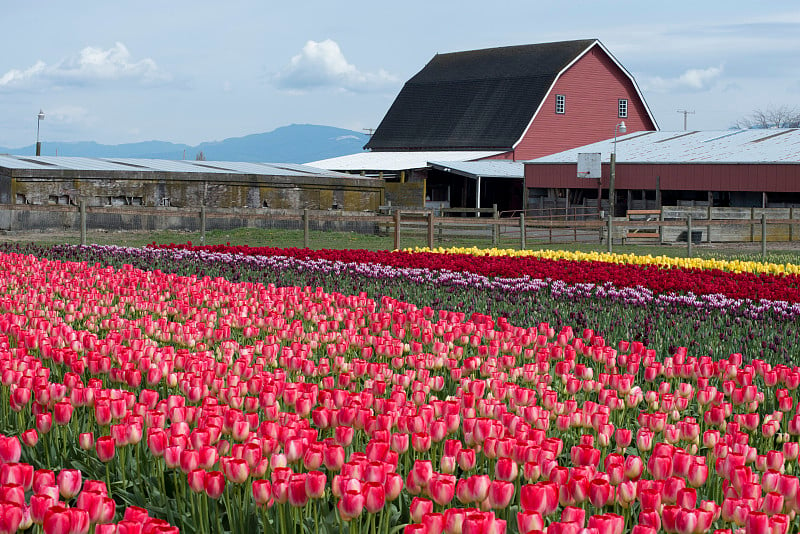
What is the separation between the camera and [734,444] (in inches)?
196

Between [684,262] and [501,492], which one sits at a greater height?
[684,262]

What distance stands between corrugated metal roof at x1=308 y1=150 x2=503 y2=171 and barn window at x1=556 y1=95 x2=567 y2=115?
4.76 metres

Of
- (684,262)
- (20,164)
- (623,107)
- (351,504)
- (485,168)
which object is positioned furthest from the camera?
(623,107)

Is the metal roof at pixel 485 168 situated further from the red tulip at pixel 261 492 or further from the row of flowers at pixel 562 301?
the red tulip at pixel 261 492

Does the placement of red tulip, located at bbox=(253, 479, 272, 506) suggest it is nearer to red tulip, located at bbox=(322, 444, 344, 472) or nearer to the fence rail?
red tulip, located at bbox=(322, 444, 344, 472)

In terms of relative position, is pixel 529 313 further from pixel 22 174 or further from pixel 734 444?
pixel 22 174

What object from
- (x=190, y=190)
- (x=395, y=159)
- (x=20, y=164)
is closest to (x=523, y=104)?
(x=395, y=159)

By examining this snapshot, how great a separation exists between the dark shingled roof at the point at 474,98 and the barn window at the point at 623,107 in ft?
14.2

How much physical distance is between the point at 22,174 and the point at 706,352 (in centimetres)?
2817

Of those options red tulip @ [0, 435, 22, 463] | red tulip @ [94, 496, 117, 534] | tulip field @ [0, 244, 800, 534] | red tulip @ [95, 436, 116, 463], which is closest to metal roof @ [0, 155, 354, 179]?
tulip field @ [0, 244, 800, 534]

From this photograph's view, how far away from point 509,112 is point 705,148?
15097mm

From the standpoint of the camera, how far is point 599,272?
16828 mm

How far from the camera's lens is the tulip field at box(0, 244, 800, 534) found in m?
3.91

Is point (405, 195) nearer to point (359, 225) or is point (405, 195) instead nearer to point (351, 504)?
point (359, 225)
